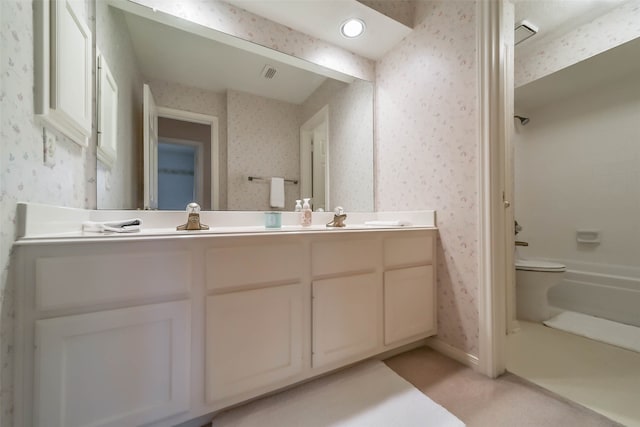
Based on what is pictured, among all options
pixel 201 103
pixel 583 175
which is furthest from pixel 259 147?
pixel 583 175

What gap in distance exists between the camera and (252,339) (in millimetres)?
1001

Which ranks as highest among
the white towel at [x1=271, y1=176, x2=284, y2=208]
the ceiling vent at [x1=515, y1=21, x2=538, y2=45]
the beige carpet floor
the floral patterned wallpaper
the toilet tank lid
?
the ceiling vent at [x1=515, y1=21, x2=538, y2=45]

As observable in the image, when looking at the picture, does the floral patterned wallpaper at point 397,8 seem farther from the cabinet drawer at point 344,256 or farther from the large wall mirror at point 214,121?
the cabinet drawer at point 344,256

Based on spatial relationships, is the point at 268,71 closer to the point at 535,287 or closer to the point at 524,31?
the point at 524,31

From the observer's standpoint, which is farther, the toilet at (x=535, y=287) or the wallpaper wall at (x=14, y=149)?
the toilet at (x=535, y=287)

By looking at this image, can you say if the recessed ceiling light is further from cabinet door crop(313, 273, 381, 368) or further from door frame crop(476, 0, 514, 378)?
cabinet door crop(313, 273, 381, 368)

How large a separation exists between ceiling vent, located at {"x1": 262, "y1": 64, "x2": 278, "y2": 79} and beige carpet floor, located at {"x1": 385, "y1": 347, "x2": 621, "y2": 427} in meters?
1.93

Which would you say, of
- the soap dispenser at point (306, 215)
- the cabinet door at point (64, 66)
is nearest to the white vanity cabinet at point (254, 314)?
the soap dispenser at point (306, 215)

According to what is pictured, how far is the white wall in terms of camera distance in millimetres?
2248

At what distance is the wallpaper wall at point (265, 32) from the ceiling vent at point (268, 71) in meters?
0.12

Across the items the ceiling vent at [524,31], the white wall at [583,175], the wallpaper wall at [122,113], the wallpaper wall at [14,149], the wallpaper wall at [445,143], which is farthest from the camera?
the white wall at [583,175]

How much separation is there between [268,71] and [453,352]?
6.89 ft

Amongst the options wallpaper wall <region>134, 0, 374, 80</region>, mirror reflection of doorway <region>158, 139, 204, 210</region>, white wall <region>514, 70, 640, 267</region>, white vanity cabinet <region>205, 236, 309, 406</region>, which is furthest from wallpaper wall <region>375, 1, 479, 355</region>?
white wall <region>514, 70, 640, 267</region>

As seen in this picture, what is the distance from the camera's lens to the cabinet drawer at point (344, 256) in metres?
1.18
